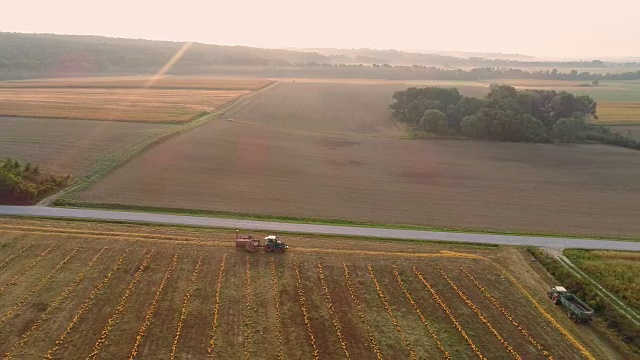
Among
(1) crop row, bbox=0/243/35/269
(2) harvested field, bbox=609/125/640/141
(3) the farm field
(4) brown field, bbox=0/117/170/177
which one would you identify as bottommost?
(1) crop row, bbox=0/243/35/269

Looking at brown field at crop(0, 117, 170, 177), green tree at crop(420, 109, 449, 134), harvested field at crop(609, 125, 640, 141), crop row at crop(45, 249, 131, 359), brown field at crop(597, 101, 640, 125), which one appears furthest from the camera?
brown field at crop(597, 101, 640, 125)

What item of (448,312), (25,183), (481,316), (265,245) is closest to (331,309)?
(448,312)

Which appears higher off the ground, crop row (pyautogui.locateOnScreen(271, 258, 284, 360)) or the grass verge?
the grass verge

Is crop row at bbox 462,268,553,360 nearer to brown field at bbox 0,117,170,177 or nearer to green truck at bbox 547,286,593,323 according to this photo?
green truck at bbox 547,286,593,323

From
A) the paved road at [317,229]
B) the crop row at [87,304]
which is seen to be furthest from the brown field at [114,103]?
the crop row at [87,304]

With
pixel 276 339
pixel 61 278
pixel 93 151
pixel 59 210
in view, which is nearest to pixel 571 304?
pixel 276 339

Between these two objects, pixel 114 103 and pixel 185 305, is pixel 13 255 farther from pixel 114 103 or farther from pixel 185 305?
pixel 114 103

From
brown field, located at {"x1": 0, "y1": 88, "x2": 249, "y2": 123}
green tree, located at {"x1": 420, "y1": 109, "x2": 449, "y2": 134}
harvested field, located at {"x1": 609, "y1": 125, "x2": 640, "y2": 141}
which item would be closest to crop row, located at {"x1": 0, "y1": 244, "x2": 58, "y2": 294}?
brown field, located at {"x1": 0, "y1": 88, "x2": 249, "y2": 123}

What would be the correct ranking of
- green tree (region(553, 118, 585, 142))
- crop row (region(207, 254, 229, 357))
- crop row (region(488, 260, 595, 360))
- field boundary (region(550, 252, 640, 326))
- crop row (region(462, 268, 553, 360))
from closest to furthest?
crop row (region(207, 254, 229, 357)), crop row (region(488, 260, 595, 360)), crop row (region(462, 268, 553, 360)), field boundary (region(550, 252, 640, 326)), green tree (region(553, 118, 585, 142))

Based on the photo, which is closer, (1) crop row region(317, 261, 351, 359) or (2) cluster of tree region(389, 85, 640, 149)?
(1) crop row region(317, 261, 351, 359)
